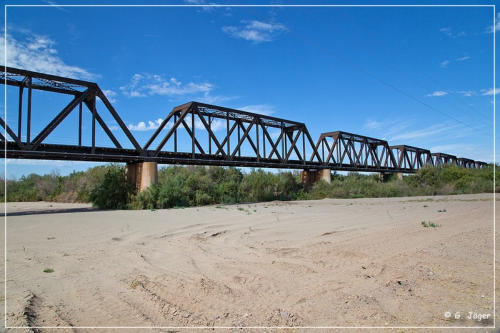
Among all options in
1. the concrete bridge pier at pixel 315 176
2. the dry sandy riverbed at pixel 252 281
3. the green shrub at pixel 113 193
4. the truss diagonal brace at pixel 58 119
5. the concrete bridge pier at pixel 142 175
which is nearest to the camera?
the dry sandy riverbed at pixel 252 281

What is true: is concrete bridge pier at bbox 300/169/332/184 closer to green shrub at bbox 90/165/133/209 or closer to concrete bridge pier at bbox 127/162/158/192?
concrete bridge pier at bbox 127/162/158/192

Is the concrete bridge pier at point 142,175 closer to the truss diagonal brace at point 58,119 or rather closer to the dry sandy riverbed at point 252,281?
the truss diagonal brace at point 58,119

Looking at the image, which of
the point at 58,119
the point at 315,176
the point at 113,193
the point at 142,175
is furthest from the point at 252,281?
the point at 315,176

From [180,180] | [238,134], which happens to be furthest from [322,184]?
[180,180]

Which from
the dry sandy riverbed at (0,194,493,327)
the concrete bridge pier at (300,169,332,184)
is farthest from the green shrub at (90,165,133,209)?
the concrete bridge pier at (300,169,332,184)

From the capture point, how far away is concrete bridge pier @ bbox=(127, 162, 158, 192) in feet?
71.4

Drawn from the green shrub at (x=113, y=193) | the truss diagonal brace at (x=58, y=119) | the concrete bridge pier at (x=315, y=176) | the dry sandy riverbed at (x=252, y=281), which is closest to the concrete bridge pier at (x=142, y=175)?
the green shrub at (x=113, y=193)

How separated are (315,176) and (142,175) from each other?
81.9ft

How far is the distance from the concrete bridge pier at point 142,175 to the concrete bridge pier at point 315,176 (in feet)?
74.8

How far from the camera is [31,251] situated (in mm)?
6656

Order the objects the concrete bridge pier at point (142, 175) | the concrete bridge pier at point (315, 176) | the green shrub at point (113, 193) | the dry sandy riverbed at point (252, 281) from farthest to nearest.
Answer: the concrete bridge pier at point (315, 176), the concrete bridge pier at point (142, 175), the green shrub at point (113, 193), the dry sandy riverbed at point (252, 281)

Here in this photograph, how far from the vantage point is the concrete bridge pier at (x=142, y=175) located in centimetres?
2176

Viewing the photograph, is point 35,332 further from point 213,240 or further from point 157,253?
point 213,240

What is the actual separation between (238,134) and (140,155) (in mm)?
11326
